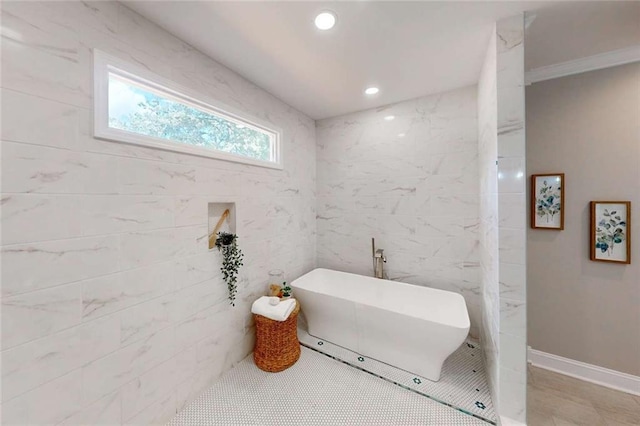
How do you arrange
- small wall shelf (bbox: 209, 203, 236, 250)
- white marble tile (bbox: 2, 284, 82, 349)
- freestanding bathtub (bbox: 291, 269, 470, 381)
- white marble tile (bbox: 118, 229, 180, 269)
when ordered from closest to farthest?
white marble tile (bbox: 2, 284, 82, 349), white marble tile (bbox: 118, 229, 180, 269), freestanding bathtub (bbox: 291, 269, 470, 381), small wall shelf (bbox: 209, 203, 236, 250)

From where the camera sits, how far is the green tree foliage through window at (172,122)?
141 cm

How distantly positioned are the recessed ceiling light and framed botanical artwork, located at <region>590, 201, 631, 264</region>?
2620mm

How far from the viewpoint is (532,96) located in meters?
2.21

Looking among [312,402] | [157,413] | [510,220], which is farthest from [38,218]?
[510,220]

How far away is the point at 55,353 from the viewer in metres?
1.13

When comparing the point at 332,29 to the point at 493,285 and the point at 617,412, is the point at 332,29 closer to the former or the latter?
the point at 493,285

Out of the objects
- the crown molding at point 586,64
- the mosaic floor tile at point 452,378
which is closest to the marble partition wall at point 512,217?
the mosaic floor tile at point 452,378

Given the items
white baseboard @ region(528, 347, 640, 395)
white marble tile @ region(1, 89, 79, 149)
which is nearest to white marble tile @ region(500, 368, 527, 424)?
white baseboard @ region(528, 347, 640, 395)

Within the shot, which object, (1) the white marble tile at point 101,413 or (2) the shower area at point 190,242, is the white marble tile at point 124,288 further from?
(1) the white marble tile at point 101,413

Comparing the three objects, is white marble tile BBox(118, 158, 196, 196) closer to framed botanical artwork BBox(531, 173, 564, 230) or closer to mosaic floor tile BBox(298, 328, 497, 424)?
mosaic floor tile BBox(298, 328, 497, 424)

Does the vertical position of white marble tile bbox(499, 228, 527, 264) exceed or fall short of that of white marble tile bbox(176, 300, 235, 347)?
it exceeds it

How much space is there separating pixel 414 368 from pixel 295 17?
2835 millimetres

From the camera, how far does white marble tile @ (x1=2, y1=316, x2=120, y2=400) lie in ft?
3.33

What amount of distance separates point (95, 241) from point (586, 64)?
3.89m
